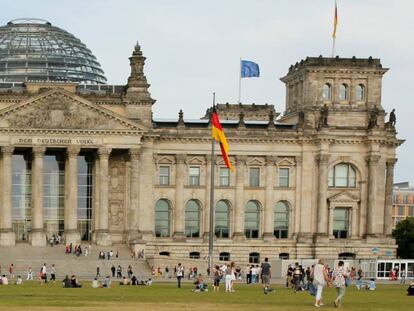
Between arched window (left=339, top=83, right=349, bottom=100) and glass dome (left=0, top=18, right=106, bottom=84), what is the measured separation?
2728 centimetres

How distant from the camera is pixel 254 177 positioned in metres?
127

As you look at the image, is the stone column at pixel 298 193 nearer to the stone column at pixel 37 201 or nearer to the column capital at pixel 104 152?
the column capital at pixel 104 152

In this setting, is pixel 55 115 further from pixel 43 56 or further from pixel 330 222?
pixel 330 222

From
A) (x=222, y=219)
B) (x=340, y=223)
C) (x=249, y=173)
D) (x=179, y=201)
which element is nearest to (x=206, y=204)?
(x=222, y=219)

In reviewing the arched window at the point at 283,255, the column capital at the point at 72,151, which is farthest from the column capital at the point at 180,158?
the arched window at the point at 283,255

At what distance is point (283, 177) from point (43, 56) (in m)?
29.8

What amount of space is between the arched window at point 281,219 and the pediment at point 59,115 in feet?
64.1

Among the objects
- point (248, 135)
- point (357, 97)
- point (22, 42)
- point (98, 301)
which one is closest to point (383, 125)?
point (357, 97)

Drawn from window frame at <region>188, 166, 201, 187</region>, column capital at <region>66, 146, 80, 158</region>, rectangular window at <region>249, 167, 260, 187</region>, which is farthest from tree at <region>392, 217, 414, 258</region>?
column capital at <region>66, 146, 80, 158</region>

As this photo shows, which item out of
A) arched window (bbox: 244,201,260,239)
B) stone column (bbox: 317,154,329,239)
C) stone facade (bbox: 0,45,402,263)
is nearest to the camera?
stone facade (bbox: 0,45,402,263)

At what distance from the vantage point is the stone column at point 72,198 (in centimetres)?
11794

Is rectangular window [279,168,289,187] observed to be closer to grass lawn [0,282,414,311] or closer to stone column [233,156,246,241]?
stone column [233,156,246,241]

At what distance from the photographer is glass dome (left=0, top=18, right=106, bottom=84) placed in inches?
5138

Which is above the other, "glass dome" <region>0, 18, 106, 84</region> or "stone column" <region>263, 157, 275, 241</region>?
"glass dome" <region>0, 18, 106, 84</region>
